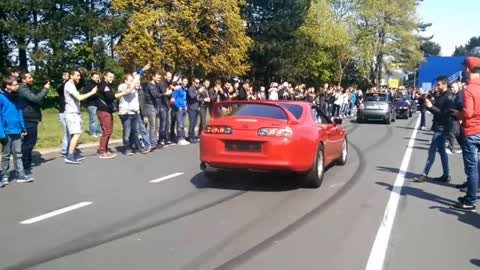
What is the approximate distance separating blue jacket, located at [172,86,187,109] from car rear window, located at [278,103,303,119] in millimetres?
6093

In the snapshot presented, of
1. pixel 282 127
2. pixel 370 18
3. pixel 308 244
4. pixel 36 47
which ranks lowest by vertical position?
pixel 308 244

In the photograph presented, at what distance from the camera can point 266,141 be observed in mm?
7945

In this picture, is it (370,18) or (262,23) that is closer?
(262,23)

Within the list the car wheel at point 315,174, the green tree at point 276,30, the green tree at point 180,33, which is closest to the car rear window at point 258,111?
the car wheel at point 315,174

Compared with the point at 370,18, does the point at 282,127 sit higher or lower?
lower

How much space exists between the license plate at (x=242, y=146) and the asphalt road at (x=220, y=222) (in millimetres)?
657

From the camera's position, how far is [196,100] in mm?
15203

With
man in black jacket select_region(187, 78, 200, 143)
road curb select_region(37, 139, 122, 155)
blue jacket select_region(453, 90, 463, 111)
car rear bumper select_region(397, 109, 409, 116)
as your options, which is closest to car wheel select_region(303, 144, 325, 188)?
blue jacket select_region(453, 90, 463, 111)

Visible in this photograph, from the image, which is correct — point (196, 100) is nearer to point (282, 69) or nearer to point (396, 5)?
point (282, 69)

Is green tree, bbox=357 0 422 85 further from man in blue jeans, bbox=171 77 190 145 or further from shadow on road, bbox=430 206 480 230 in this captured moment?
shadow on road, bbox=430 206 480 230

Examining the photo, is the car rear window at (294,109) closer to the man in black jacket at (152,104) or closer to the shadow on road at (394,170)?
the shadow on road at (394,170)

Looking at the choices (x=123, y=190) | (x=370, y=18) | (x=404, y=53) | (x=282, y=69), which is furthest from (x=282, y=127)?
(x=404, y=53)

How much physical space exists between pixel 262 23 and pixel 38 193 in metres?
45.2

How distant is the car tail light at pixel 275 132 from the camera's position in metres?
8.00
